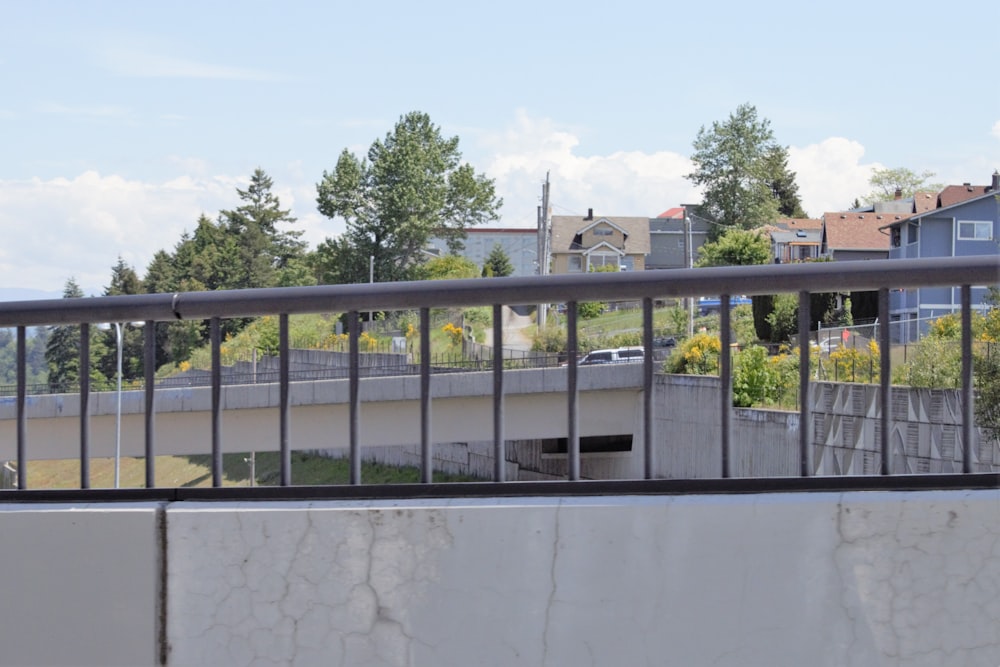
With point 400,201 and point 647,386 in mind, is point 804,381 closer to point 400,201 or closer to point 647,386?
point 647,386

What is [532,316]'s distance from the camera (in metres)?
3.52

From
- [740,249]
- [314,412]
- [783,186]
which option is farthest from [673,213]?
[314,412]

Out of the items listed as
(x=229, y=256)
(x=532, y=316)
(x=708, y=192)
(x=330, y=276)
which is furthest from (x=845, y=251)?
(x=532, y=316)

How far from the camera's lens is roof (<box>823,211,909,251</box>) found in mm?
74500

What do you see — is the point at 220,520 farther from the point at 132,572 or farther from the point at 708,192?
the point at 708,192

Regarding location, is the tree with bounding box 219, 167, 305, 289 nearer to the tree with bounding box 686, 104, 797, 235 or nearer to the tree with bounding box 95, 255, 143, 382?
the tree with bounding box 686, 104, 797, 235

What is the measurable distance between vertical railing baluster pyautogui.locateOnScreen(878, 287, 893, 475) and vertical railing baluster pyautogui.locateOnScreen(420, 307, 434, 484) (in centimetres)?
142

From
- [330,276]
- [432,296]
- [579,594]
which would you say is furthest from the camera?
[330,276]

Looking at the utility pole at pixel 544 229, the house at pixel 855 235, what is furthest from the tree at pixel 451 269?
the house at pixel 855 235

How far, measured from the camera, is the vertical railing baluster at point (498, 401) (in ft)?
10.2

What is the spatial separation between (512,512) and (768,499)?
77 centimetres

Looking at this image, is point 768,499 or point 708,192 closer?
point 768,499

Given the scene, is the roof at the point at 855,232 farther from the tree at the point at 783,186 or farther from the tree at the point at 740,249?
the tree at the point at 783,186

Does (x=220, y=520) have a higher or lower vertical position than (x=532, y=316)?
lower
